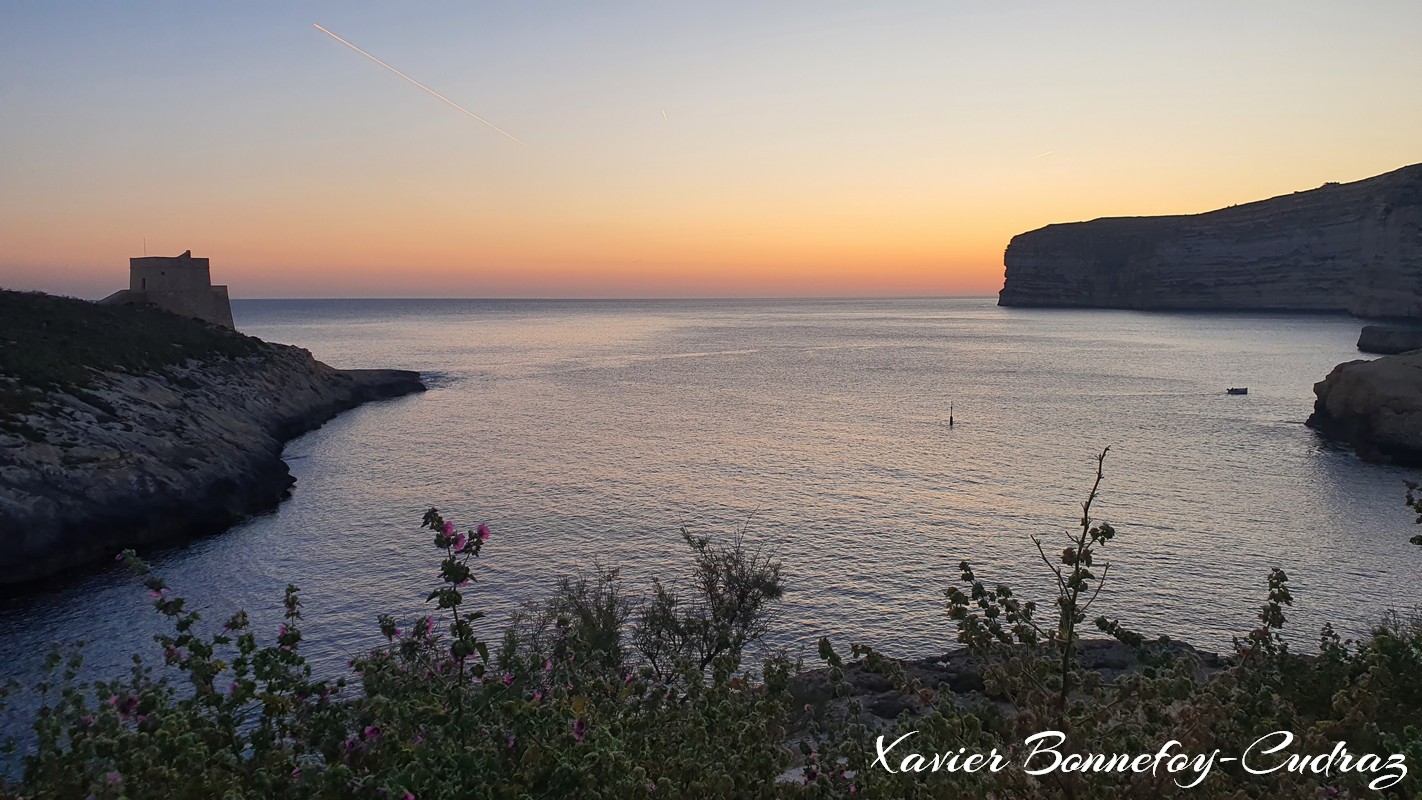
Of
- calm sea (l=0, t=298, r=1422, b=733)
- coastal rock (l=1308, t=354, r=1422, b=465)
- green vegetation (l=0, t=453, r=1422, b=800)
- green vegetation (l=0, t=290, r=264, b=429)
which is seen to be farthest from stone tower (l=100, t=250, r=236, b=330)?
coastal rock (l=1308, t=354, r=1422, b=465)

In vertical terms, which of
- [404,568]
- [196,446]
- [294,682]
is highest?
[294,682]

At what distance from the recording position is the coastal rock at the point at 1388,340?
318ft

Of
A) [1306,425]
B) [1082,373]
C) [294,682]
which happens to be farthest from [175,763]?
[1082,373]

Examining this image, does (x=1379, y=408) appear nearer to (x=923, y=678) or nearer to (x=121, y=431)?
(x=923, y=678)

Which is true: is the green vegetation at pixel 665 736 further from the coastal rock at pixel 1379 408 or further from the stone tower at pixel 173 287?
the stone tower at pixel 173 287

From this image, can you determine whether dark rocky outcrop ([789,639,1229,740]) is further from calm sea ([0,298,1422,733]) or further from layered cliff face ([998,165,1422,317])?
layered cliff face ([998,165,1422,317])

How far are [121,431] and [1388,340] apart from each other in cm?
12295

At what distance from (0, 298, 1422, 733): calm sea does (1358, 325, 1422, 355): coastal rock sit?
1083 inches

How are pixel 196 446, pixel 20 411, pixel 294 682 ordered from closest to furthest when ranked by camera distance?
pixel 294 682 → pixel 20 411 → pixel 196 446

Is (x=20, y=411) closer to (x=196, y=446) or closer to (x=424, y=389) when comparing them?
(x=196, y=446)

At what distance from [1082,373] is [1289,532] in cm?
6424

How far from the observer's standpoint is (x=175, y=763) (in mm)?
4371

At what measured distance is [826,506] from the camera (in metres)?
36.4

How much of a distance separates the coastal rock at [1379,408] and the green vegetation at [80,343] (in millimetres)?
61397
